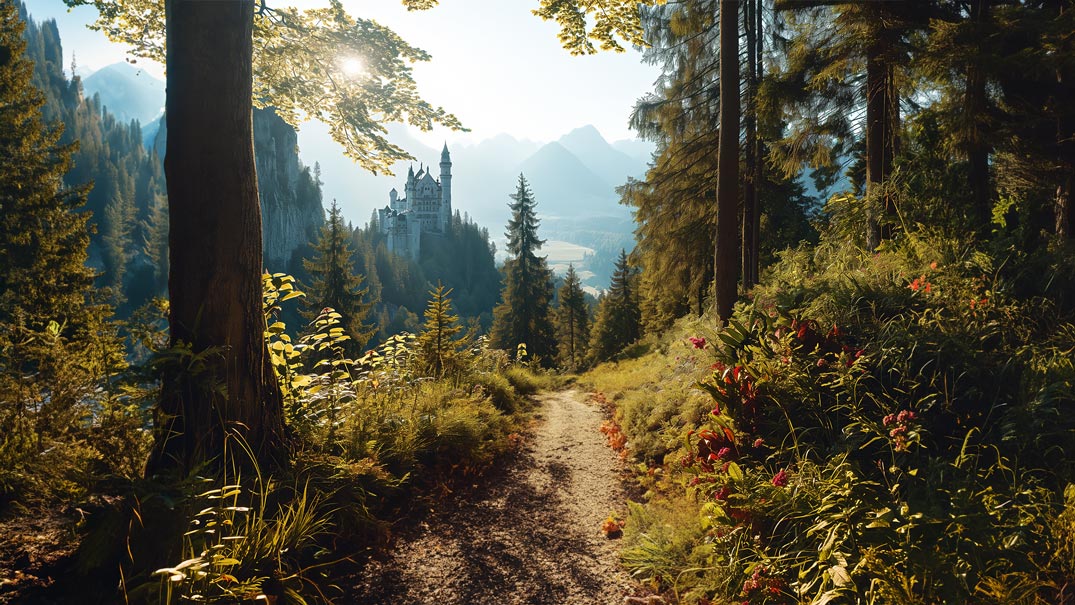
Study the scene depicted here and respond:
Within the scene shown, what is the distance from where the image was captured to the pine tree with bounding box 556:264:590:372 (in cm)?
3650

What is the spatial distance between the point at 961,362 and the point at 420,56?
603cm

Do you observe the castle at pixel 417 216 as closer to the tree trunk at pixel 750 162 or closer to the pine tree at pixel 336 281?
the pine tree at pixel 336 281

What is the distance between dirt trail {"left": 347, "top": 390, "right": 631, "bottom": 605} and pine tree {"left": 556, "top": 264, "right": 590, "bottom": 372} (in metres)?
30.6

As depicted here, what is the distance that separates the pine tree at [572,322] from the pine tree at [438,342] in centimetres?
2749

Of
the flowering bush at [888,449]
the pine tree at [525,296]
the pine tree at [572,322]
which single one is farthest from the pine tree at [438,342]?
the pine tree at [572,322]

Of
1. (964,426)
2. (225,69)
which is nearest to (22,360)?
(225,69)

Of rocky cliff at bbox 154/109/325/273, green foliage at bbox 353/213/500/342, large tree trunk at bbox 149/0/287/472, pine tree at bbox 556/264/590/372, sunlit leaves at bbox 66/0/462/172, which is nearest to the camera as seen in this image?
large tree trunk at bbox 149/0/287/472

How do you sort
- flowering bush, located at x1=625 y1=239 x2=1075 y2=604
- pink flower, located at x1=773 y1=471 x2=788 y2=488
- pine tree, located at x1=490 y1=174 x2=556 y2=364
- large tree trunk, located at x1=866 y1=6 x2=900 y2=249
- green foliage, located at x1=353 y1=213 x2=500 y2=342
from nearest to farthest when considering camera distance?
1. flowering bush, located at x1=625 y1=239 x2=1075 y2=604
2. pink flower, located at x1=773 y1=471 x2=788 y2=488
3. large tree trunk, located at x1=866 y1=6 x2=900 y2=249
4. pine tree, located at x1=490 y1=174 x2=556 y2=364
5. green foliage, located at x1=353 y1=213 x2=500 y2=342

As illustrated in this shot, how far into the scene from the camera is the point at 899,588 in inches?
77.5

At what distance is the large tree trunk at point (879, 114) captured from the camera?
622cm

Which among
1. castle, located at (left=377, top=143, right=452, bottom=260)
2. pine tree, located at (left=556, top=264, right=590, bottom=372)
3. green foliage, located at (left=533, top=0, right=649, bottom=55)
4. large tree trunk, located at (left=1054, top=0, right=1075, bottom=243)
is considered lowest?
pine tree, located at (left=556, top=264, right=590, bottom=372)

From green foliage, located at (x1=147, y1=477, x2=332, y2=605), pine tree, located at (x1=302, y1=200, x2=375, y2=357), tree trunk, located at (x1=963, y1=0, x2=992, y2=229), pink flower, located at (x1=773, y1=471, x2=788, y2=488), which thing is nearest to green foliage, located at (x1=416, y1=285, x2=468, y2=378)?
green foliage, located at (x1=147, y1=477, x2=332, y2=605)

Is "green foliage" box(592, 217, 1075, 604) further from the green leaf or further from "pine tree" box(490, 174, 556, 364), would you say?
"pine tree" box(490, 174, 556, 364)

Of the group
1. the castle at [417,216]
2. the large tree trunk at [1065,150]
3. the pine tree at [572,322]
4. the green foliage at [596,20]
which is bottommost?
the pine tree at [572,322]
